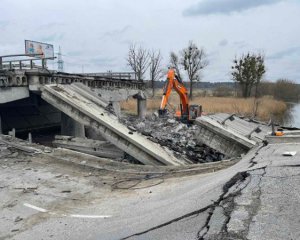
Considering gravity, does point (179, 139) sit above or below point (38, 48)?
below

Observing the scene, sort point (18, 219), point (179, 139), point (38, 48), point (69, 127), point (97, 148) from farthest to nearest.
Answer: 1. point (38, 48)
2. point (69, 127)
3. point (179, 139)
4. point (97, 148)
5. point (18, 219)

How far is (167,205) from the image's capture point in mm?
6090

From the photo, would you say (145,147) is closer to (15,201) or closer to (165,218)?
(15,201)

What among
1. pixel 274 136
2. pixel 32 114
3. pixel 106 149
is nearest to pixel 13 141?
pixel 106 149

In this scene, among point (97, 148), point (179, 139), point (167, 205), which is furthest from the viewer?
point (179, 139)

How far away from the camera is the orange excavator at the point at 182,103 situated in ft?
62.1

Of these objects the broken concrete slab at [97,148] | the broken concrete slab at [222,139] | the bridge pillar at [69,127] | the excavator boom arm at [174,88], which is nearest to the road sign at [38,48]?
the bridge pillar at [69,127]

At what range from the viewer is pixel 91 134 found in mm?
21609

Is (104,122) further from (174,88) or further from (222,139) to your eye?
(174,88)

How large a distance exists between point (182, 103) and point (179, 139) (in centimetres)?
589

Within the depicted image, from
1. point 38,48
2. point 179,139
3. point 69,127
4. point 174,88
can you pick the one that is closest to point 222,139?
point 179,139

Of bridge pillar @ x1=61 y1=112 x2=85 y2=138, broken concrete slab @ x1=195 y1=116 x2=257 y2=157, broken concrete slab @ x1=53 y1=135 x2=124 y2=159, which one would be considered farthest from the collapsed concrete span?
bridge pillar @ x1=61 y1=112 x2=85 y2=138

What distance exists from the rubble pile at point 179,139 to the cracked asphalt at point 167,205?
4.32 m

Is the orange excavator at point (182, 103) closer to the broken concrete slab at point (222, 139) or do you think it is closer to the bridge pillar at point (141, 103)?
the broken concrete slab at point (222, 139)
